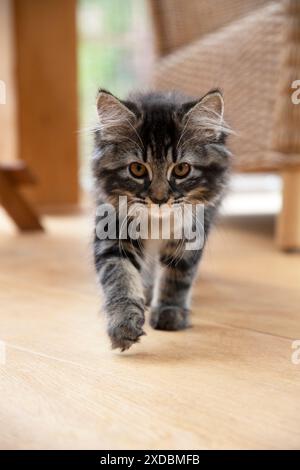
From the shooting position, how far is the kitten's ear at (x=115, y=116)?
1345mm

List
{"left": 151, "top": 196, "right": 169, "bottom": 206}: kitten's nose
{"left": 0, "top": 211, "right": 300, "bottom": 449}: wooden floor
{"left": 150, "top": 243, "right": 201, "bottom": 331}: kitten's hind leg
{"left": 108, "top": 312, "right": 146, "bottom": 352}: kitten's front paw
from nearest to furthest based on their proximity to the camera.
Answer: {"left": 0, "top": 211, "right": 300, "bottom": 449}: wooden floor → {"left": 108, "top": 312, "right": 146, "bottom": 352}: kitten's front paw → {"left": 151, "top": 196, "right": 169, "bottom": 206}: kitten's nose → {"left": 150, "top": 243, "right": 201, "bottom": 331}: kitten's hind leg

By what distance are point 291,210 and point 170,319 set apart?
107cm

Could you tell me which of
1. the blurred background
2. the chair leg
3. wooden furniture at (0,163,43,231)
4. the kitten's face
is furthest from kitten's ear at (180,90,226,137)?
wooden furniture at (0,163,43,231)

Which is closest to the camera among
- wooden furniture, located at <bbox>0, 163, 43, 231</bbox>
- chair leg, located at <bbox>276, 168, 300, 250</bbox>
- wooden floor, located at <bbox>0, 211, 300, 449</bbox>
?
wooden floor, located at <bbox>0, 211, 300, 449</bbox>

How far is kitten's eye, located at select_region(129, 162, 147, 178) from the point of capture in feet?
4.31

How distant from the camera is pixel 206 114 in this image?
4.47 ft

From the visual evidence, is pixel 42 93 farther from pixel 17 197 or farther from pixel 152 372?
pixel 152 372

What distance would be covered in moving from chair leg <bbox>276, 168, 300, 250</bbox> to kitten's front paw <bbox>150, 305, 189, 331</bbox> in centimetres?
101

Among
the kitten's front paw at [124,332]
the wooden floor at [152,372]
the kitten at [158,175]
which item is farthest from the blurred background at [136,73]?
the kitten's front paw at [124,332]

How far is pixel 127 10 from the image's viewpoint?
13.9ft

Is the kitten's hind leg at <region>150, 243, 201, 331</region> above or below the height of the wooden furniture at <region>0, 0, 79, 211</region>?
below

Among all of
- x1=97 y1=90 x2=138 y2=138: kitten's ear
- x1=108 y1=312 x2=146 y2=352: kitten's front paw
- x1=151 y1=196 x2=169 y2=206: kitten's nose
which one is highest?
x1=97 y1=90 x2=138 y2=138: kitten's ear

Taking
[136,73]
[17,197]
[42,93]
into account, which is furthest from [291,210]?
[136,73]

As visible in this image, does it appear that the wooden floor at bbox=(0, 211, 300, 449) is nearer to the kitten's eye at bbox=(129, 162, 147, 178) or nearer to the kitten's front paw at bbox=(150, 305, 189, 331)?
the kitten's front paw at bbox=(150, 305, 189, 331)
